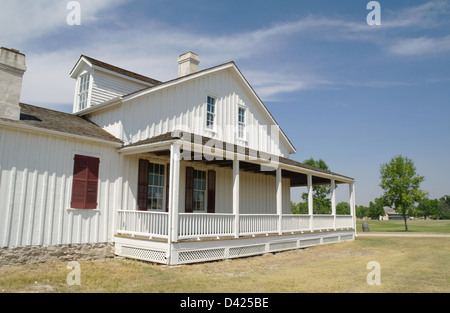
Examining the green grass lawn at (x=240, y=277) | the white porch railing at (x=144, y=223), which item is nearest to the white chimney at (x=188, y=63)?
the white porch railing at (x=144, y=223)

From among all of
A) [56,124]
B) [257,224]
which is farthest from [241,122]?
[56,124]

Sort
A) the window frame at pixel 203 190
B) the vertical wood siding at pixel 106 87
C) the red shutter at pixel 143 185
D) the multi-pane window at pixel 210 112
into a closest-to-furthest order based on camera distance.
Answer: the red shutter at pixel 143 185
the window frame at pixel 203 190
the vertical wood siding at pixel 106 87
the multi-pane window at pixel 210 112

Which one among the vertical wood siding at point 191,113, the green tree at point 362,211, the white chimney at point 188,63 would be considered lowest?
the green tree at point 362,211

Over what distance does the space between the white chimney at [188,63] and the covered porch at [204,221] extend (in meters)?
5.25

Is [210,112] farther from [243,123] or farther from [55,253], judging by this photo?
[55,253]

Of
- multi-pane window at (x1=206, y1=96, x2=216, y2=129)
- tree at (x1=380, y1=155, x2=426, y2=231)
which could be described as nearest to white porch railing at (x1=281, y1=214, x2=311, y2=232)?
multi-pane window at (x1=206, y1=96, x2=216, y2=129)

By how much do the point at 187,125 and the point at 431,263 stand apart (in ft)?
33.1

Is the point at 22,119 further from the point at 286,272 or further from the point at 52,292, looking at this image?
the point at 286,272

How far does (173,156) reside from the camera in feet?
33.8

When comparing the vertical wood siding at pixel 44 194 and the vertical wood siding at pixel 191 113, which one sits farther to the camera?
the vertical wood siding at pixel 191 113

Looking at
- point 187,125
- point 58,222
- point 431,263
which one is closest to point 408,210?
point 431,263

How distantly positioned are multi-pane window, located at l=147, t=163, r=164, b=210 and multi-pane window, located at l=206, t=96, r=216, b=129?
10.8 feet

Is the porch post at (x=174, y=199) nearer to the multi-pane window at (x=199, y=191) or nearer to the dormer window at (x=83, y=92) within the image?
the multi-pane window at (x=199, y=191)

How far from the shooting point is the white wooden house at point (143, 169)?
9922 millimetres
